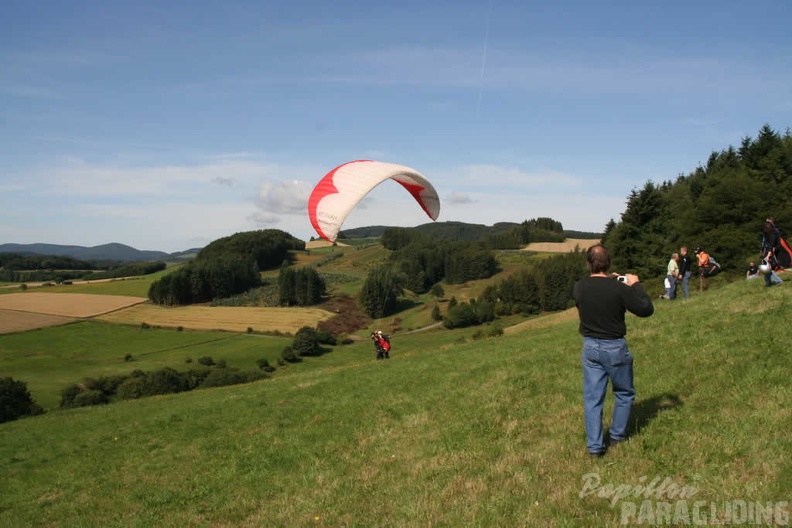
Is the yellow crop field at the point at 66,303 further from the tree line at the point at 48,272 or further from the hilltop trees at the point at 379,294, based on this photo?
the hilltop trees at the point at 379,294

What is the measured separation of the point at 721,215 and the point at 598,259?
54783mm

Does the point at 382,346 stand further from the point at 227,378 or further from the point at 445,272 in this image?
the point at 445,272

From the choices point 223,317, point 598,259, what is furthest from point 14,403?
point 223,317

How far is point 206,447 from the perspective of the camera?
1305 cm

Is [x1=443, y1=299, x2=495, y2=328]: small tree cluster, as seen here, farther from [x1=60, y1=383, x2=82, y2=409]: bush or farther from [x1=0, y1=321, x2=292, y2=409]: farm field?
[x1=60, y1=383, x2=82, y2=409]: bush

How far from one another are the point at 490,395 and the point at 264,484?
4.93 meters

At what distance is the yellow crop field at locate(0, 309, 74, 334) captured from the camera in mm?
87881

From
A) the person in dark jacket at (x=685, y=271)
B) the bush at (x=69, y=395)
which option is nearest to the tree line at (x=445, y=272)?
the bush at (x=69, y=395)

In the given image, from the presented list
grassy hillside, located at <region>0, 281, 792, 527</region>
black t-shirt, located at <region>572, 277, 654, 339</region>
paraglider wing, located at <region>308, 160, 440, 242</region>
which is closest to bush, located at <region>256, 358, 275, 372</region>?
paraglider wing, located at <region>308, 160, 440, 242</region>

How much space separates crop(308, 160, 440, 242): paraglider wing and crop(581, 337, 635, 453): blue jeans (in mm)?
13627

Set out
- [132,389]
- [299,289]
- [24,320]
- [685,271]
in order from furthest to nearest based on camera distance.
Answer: [299,289], [24,320], [132,389], [685,271]

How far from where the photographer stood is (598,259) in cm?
712

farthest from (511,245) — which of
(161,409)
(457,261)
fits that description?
(161,409)

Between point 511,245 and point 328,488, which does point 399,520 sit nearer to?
point 328,488
